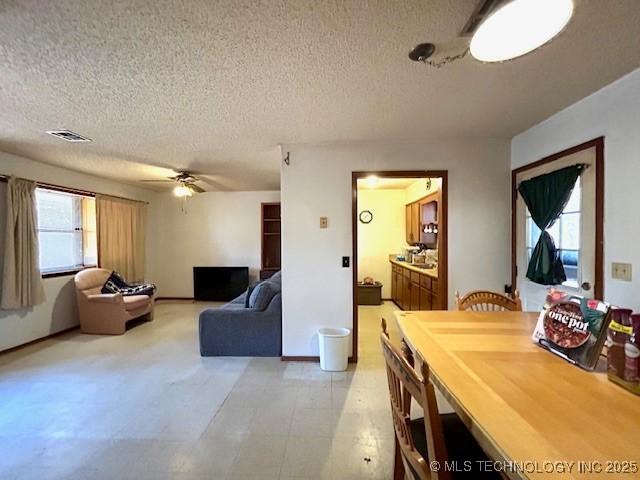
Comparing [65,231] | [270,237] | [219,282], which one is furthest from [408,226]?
[65,231]

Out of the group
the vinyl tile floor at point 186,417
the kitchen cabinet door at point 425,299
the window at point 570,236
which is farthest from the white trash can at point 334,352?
the window at point 570,236

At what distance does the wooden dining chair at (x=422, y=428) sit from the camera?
0.89m

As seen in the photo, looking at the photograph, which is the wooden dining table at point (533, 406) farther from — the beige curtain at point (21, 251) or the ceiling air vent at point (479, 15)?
the beige curtain at point (21, 251)

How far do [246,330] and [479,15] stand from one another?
10.8 feet

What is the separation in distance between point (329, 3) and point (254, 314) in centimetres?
295

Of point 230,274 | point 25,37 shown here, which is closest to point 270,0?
point 25,37

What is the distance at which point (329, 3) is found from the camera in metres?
1.32

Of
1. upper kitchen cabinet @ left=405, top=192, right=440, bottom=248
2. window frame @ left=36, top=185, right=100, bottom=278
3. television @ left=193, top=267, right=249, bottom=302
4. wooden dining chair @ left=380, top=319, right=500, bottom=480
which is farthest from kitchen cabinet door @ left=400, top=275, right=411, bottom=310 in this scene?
window frame @ left=36, top=185, right=100, bottom=278

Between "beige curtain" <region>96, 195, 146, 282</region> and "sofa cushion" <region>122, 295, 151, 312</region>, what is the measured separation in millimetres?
953

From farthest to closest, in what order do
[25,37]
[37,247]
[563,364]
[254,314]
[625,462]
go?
[37,247] → [254,314] → [25,37] → [563,364] → [625,462]

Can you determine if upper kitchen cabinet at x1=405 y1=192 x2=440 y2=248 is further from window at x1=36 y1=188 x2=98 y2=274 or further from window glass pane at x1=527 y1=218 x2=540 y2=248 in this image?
window at x1=36 y1=188 x2=98 y2=274

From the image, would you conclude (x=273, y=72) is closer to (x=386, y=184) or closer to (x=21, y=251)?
(x=21, y=251)

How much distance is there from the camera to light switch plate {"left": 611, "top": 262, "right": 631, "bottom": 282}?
6.37 ft

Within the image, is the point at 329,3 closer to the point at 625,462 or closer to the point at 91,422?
the point at 625,462
